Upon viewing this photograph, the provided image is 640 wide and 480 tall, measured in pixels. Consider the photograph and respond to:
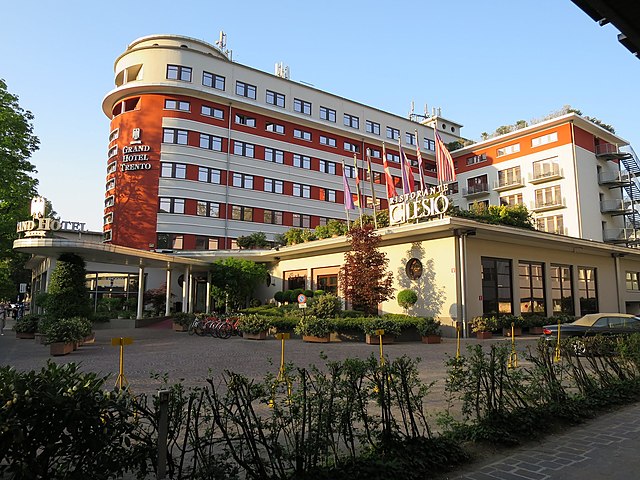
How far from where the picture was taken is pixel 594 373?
7941 millimetres

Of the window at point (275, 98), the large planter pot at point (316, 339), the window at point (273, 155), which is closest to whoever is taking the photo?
the large planter pot at point (316, 339)

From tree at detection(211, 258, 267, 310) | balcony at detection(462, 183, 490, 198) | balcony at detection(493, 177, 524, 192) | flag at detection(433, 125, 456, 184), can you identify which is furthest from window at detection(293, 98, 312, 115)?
flag at detection(433, 125, 456, 184)

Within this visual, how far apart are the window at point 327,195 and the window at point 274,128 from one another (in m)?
7.20

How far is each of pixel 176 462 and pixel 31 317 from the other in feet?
67.7

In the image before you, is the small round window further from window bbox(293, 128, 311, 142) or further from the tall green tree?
window bbox(293, 128, 311, 142)

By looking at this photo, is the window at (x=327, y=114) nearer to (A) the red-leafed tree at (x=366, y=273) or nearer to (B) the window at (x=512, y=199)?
(B) the window at (x=512, y=199)

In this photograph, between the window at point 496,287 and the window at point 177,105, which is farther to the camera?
the window at point 177,105

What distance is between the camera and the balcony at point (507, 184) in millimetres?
47438

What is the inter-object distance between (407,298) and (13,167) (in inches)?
883

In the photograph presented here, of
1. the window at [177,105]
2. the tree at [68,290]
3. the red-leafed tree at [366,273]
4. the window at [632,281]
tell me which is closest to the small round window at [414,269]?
the red-leafed tree at [366,273]

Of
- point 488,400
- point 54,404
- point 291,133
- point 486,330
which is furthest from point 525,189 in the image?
point 54,404

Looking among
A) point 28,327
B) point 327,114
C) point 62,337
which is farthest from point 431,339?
point 327,114

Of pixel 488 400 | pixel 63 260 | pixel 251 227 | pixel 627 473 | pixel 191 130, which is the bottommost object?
pixel 627 473

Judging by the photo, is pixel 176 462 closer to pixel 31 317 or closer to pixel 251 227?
pixel 31 317
